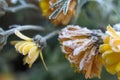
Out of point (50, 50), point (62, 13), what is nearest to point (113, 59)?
point (62, 13)

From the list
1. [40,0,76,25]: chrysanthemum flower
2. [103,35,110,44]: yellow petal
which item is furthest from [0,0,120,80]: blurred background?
[103,35,110,44]: yellow petal

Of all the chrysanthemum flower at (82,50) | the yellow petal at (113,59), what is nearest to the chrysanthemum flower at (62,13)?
the chrysanthemum flower at (82,50)

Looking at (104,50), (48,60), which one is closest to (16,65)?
(48,60)

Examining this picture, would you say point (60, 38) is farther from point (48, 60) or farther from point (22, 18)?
point (22, 18)

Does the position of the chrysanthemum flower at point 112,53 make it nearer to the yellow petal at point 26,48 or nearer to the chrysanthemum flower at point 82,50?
the chrysanthemum flower at point 82,50

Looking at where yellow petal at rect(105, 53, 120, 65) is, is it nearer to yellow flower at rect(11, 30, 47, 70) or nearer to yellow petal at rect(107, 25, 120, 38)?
yellow petal at rect(107, 25, 120, 38)
